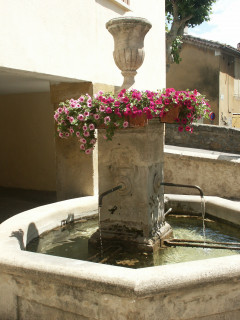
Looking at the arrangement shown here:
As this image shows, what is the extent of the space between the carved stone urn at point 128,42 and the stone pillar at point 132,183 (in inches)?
24.4

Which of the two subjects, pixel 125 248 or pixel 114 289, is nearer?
pixel 114 289

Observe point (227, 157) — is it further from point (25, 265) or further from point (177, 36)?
point (177, 36)

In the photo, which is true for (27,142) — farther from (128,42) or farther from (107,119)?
(107,119)

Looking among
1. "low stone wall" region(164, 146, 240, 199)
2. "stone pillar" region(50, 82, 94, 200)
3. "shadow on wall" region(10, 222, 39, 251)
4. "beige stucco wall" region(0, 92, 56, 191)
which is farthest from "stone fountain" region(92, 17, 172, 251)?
"beige stucco wall" region(0, 92, 56, 191)

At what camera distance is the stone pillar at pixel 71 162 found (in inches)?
243

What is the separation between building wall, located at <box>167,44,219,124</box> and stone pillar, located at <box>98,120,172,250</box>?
16.3 meters

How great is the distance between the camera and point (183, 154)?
7.12 meters

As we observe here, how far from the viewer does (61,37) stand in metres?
5.44

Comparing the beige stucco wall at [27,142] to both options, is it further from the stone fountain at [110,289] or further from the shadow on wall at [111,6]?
the stone fountain at [110,289]

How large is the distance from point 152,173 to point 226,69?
17614 millimetres

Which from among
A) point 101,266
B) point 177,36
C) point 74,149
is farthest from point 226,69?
point 101,266

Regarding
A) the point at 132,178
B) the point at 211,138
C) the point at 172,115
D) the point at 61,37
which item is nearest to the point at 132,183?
the point at 132,178

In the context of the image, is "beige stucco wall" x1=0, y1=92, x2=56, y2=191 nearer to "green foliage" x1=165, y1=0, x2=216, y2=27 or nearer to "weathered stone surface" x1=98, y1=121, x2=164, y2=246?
"weathered stone surface" x1=98, y1=121, x2=164, y2=246

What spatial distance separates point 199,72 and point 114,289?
1841 centimetres
